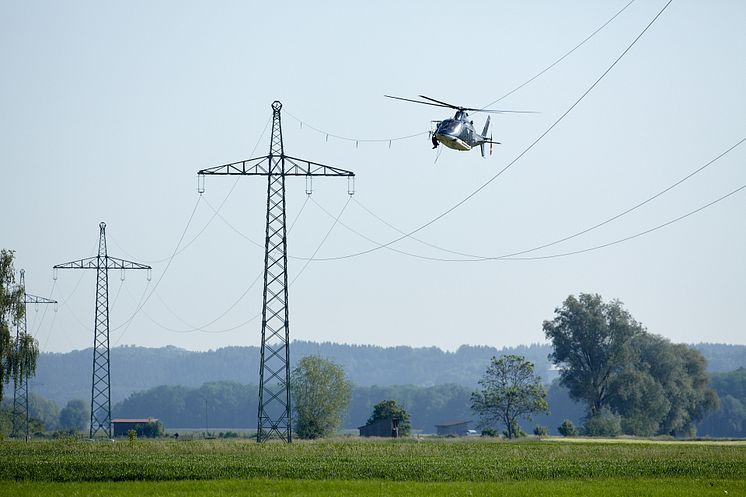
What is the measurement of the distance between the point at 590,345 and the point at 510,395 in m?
20.2

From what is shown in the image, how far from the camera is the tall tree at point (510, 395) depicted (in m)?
139

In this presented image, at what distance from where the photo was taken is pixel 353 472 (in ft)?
187

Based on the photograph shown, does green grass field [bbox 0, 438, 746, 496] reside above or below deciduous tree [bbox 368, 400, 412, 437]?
below

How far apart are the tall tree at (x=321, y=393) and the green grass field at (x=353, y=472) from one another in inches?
2220

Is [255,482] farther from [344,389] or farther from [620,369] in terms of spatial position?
[620,369]

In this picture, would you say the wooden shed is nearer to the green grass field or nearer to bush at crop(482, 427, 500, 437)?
bush at crop(482, 427, 500, 437)

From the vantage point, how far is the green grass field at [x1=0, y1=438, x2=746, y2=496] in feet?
162

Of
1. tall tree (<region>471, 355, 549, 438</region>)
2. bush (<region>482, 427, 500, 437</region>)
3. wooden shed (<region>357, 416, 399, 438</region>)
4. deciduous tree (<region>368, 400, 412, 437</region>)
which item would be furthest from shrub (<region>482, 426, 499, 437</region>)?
wooden shed (<region>357, 416, 399, 438</region>)

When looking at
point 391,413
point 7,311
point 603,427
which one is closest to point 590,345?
point 603,427

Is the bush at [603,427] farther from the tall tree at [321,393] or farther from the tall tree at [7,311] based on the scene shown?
the tall tree at [7,311]

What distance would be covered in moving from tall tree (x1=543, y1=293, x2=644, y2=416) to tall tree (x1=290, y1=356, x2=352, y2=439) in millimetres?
32528

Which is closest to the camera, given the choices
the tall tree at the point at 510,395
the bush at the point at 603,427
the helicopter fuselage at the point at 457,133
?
the helicopter fuselage at the point at 457,133

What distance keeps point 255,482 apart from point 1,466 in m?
14.8

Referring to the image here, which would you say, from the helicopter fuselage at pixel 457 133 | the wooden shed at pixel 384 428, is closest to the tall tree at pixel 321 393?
the wooden shed at pixel 384 428
